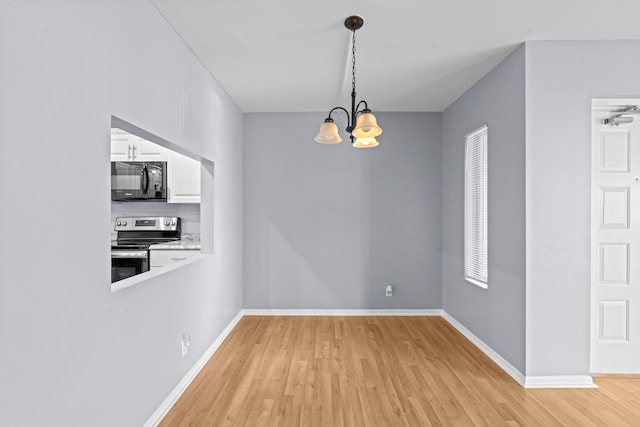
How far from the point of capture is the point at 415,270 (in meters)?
4.99

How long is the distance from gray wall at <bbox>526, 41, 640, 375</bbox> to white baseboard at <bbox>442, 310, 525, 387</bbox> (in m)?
0.14

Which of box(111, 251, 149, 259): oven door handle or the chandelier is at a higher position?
the chandelier

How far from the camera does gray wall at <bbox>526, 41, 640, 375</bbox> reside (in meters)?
2.91

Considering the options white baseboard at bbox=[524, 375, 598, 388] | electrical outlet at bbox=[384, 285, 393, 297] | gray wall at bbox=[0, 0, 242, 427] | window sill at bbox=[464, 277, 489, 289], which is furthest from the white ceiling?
white baseboard at bbox=[524, 375, 598, 388]

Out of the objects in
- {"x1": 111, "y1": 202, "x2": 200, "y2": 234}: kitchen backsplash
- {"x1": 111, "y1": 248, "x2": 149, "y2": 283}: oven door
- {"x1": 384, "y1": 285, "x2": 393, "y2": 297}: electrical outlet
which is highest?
{"x1": 111, "y1": 202, "x2": 200, "y2": 234}: kitchen backsplash

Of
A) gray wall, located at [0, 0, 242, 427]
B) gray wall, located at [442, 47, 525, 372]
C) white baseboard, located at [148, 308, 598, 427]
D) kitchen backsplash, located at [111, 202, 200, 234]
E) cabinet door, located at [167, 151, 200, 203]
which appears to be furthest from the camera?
kitchen backsplash, located at [111, 202, 200, 234]

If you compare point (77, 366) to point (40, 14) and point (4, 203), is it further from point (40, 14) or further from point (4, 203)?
point (40, 14)

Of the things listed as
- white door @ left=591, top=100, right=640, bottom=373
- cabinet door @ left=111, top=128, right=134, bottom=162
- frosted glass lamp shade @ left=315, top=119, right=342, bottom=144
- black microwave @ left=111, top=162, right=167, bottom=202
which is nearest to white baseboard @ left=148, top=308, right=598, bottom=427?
white door @ left=591, top=100, right=640, bottom=373

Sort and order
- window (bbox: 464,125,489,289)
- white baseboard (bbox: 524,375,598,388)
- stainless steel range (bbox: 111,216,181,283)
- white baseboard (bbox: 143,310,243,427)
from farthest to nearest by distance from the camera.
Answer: stainless steel range (bbox: 111,216,181,283) < window (bbox: 464,125,489,289) < white baseboard (bbox: 524,375,598,388) < white baseboard (bbox: 143,310,243,427)

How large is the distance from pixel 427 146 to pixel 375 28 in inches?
101

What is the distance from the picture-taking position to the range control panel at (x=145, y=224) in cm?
492

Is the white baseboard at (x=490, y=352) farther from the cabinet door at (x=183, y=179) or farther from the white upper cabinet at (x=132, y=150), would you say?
the white upper cabinet at (x=132, y=150)

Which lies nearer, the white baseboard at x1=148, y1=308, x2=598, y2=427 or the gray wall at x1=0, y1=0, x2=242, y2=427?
the gray wall at x1=0, y1=0, x2=242, y2=427

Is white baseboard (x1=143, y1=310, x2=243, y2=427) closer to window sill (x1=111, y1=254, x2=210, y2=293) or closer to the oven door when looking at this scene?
window sill (x1=111, y1=254, x2=210, y2=293)
